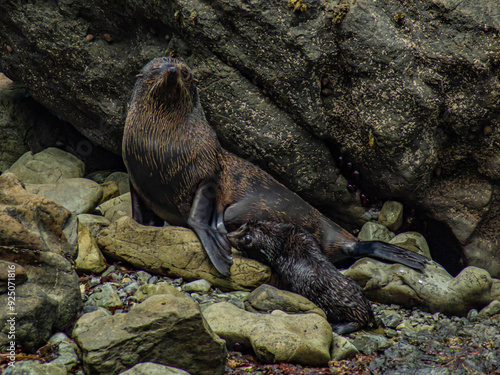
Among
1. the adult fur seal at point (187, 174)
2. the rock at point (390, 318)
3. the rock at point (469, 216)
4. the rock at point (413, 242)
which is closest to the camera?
the rock at point (390, 318)

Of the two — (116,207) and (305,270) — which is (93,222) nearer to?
(116,207)

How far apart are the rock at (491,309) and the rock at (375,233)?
1873 millimetres

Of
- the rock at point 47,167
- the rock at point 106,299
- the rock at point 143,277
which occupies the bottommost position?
the rock at point 47,167

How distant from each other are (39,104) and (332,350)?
6.33 metres

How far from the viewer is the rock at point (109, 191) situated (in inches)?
307

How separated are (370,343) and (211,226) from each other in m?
2.37

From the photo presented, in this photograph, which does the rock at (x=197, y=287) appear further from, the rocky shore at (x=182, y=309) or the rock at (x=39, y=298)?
the rock at (x=39, y=298)

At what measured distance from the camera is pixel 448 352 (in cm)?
464

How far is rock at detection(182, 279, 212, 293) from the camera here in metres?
5.44

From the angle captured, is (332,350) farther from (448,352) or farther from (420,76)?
(420,76)

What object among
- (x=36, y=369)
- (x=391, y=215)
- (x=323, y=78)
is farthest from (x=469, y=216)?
(x=36, y=369)

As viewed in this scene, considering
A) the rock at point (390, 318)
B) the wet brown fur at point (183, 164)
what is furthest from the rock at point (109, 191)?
the rock at point (390, 318)

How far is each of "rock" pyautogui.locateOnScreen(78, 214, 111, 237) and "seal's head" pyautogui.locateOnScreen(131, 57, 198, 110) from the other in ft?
4.68

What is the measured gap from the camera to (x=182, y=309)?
3.63 meters
